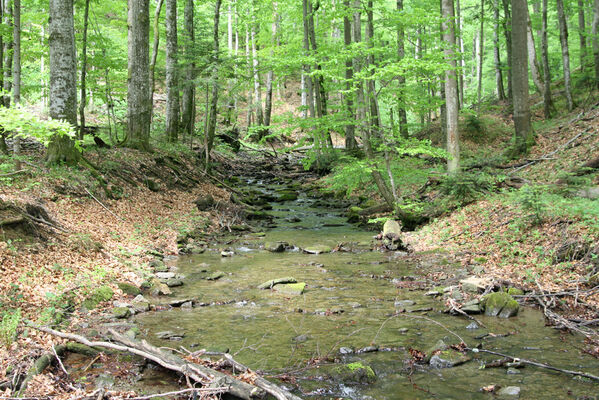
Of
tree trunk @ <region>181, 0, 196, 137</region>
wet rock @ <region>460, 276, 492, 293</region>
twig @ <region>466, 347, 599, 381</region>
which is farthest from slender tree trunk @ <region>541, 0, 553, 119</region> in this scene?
twig @ <region>466, 347, 599, 381</region>

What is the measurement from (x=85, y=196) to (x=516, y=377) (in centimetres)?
990

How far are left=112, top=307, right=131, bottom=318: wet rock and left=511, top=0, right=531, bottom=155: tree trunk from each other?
13.0 meters

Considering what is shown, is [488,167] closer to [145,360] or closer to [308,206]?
[308,206]

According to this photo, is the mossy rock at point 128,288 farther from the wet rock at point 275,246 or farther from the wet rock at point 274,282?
the wet rock at point 275,246

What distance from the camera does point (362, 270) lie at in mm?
9164

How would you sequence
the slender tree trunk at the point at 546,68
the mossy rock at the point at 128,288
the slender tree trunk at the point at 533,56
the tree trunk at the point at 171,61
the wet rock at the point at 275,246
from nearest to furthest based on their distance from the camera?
the mossy rock at the point at 128,288 < the wet rock at the point at 275,246 < the tree trunk at the point at 171,61 < the slender tree trunk at the point at 546,68 < the slender tree trunk at the point at 533,56

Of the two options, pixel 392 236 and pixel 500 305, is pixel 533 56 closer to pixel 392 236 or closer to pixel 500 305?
pixel 392 236

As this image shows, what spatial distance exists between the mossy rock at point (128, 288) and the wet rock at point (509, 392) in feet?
19.0

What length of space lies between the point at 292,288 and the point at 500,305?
3533mm

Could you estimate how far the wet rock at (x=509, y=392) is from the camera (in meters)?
4.04

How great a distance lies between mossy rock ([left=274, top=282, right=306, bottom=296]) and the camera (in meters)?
7.68

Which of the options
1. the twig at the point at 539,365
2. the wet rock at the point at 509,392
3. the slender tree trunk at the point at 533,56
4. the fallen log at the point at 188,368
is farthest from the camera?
the slender tree trunk at the point at 533,56

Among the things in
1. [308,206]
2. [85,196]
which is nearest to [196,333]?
[85,196]

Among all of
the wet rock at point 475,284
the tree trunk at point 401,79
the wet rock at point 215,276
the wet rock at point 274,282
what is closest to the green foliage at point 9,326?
the wet rock at point 215,276
